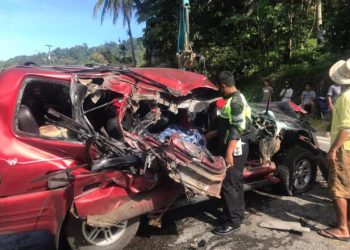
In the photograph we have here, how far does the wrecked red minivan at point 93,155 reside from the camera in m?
3.95

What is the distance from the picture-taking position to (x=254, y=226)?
5.25 m

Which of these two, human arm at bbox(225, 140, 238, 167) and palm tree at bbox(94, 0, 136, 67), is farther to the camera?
palm tree at bbox(94, 0, 136, 67)

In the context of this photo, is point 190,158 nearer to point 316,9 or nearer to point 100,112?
point 100,112

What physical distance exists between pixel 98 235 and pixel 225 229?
4.59 ft

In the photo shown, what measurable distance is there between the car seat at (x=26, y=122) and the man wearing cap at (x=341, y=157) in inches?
114

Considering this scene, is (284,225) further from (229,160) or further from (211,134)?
(211,134)

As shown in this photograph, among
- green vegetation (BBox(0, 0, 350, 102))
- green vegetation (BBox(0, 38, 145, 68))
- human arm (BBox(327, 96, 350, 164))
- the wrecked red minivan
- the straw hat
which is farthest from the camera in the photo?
green vegetation (BBox(0, 0, 350, 102))

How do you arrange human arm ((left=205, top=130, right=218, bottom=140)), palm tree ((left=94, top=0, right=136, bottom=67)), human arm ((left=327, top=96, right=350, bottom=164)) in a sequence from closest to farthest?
human arm ((left=327, top=96, right=350, bottom=164)) → human arm ((left=205, top=130, right=218, bottom=140)) → palm tree ((left=94, top=0, right=136, bottom=67))

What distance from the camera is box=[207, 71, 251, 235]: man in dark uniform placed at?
4.82 m

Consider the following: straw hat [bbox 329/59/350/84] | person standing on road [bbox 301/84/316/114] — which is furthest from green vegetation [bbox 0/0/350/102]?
straw hat [bbox 329/59/350/84]

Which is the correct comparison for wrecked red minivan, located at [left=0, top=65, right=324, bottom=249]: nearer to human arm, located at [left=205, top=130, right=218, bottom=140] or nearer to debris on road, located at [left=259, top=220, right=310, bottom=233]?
human arm, located at [left=205, top=130, right=218, bottom=140]

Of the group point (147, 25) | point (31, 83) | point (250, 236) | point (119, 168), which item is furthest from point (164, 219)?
point (147, 25)

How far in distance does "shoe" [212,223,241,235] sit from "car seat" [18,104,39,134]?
221 cm

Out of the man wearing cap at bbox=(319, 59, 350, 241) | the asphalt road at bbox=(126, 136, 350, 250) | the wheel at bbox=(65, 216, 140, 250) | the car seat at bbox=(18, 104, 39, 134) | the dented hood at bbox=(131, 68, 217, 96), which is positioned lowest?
the asphalt road at bbox=(126, 136, 350, 250)
